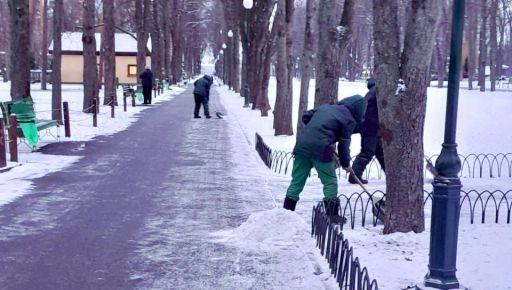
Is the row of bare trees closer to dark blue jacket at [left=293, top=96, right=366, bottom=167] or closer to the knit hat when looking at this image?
dark blue jacket at [left=293, top=96, right=366, bottom=167]

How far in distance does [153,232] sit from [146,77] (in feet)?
80.7

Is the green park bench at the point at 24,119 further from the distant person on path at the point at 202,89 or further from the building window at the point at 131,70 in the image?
the building window at the point at 131,70

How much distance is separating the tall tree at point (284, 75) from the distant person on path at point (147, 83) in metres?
12.4

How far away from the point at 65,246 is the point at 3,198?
9.36 ft

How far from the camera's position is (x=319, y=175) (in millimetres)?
7645

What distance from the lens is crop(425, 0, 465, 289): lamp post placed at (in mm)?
4887

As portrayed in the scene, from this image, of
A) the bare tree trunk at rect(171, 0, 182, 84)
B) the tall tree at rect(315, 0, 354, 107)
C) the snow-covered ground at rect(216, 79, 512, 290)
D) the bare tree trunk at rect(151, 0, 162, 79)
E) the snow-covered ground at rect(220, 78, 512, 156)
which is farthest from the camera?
the bare tree trunk at rect(171, 0, 182, 84)

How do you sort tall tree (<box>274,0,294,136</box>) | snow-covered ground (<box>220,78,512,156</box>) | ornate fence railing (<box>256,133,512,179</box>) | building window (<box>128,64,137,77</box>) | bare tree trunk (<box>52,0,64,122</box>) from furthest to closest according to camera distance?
building window (<box>128,64,137,77</box>)
bare tree trunk (<box>52,0,64,122</box>)
tall tree (<box>274,0,294,136</box>)
snow-covered ground (<box>220,78,512,156</box>)
ornate fence railing (<box>256,133,512,179</box>)

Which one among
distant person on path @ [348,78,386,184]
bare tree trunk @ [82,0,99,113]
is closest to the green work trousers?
distant person on path @ [348,78,386,184]

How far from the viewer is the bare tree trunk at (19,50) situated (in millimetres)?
16422

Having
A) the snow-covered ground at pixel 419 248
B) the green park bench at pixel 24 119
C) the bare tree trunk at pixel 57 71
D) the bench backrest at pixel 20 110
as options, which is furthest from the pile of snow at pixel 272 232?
the bare tree trunk at pixel 57 71

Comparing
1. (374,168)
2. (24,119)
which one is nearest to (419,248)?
(374,168)

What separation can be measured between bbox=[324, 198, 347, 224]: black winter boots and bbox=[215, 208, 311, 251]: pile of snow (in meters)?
0.36

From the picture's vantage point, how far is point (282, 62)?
18781 millimetres
